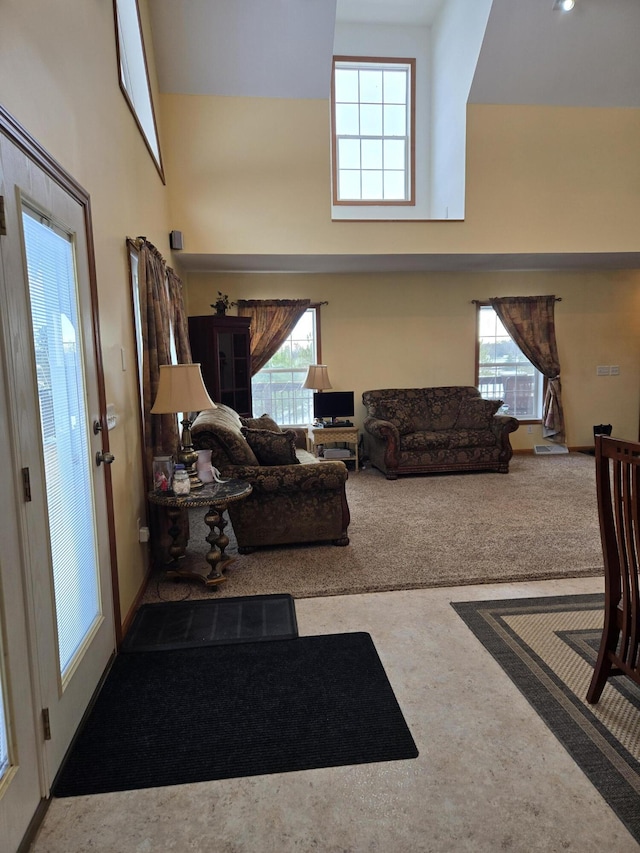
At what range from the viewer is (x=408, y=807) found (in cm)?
156

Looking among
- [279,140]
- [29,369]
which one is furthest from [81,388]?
[279,140]

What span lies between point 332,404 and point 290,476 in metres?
3.00

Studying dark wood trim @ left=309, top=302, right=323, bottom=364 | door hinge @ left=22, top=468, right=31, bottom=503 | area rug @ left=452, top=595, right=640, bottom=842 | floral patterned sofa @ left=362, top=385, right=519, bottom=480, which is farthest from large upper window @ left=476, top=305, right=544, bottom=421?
door hinge @ left=22, top=468, right=31, bottom=503

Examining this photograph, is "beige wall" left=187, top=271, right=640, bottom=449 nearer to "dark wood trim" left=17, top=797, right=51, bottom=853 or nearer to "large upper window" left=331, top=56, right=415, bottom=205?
"large upper window" left=331, top=56, right=415, bottom=205

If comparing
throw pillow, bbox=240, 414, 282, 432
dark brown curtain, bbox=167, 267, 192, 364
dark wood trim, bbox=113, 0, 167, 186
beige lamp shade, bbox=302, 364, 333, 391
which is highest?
dark wood trim, bbox=113, 0, 167, 186

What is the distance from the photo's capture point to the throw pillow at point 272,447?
365cm

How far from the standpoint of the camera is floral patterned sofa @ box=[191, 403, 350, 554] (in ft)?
11.5

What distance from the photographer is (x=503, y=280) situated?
6820mm

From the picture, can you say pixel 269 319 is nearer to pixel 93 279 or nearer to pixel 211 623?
pixel 93 279

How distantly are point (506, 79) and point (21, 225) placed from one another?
5.15 metres

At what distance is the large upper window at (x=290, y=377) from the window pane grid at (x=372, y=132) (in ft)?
5.50

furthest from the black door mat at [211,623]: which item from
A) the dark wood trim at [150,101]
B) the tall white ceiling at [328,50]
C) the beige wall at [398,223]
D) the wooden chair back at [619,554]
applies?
the tall white ceiling at [328,50]

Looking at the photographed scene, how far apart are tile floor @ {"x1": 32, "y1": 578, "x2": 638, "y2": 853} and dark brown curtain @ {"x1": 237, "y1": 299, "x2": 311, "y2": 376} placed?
5000 millimetres

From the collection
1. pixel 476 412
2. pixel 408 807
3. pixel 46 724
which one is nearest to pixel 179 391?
pixel 46 724
